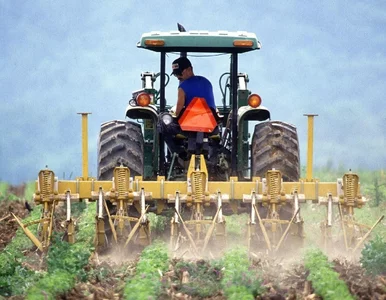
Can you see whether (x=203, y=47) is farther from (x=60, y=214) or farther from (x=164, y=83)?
(x=60, y=214)

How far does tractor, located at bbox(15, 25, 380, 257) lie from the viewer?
1151 centimetres

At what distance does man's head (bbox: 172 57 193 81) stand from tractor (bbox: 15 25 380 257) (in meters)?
0.11

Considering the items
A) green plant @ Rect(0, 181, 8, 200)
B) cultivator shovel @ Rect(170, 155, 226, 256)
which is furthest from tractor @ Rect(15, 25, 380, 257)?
green plant @ Rect(0, 181, 8, 200)

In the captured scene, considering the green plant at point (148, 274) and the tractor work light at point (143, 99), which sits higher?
the tractor work light at point (143, 99)

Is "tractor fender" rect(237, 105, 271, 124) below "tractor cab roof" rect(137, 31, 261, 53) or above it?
below

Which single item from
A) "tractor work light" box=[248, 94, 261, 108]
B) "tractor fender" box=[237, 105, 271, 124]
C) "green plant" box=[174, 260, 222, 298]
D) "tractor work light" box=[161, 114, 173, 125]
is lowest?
"green plant" box=[174, 260, 222, 298]

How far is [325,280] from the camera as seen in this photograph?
29.9 feet

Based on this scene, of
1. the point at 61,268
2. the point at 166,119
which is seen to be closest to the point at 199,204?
the point at 166,119

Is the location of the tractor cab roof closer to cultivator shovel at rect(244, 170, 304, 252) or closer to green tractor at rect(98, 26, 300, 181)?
green tractor at rect(98, 26, 300, 181)

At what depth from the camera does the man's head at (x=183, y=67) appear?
12.7 metres

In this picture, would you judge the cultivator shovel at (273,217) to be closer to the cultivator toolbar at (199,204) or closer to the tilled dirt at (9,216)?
the cultivator toolbar at (199,204)

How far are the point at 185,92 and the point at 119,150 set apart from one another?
1026mm

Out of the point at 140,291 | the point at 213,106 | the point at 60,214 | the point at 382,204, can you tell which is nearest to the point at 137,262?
the point at 140,291

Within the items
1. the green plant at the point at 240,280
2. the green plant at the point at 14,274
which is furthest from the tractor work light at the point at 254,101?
the green plant at the point at 14,274
